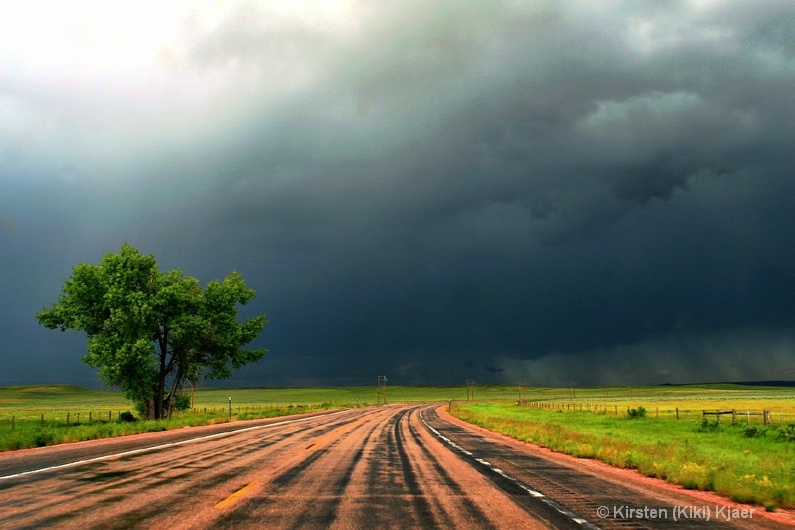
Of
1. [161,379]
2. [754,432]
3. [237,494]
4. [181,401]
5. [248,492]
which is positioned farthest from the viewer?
[181,401]

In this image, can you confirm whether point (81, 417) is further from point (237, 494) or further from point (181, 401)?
point (237, 494)

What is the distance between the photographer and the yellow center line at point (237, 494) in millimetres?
8648

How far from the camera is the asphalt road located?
7766 mm

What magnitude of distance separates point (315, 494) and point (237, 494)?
1.38m

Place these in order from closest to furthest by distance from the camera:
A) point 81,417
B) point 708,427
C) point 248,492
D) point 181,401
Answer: point 248,492 < point 708,427 < point 181,401 < point 81,417

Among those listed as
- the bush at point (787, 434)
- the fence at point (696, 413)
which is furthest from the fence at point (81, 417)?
the bush at point (787, 434)

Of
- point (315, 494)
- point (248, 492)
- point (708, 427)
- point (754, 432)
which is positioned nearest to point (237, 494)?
point (248, 492)

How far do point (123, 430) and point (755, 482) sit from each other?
26876 mm

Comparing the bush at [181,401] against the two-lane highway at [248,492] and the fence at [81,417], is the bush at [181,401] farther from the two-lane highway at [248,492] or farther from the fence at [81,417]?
the two-lane highway at [248,492]

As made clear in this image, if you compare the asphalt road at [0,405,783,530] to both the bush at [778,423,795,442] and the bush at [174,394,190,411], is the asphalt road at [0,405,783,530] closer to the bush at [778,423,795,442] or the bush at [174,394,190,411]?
the bush at [778,423,795,442]

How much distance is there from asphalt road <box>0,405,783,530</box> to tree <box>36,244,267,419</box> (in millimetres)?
25196

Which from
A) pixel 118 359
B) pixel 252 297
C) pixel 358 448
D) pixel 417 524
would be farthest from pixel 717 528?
pixel 252 297

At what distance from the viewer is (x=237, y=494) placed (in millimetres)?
9609

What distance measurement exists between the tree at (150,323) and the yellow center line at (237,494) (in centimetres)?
3226
